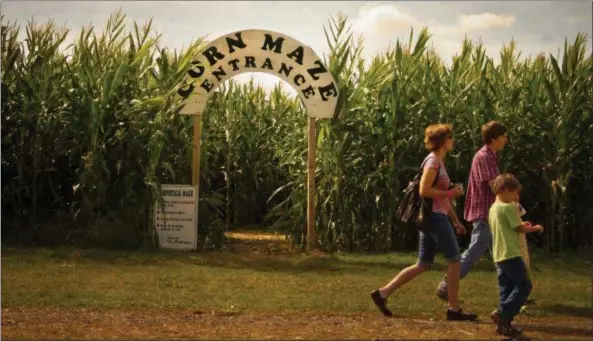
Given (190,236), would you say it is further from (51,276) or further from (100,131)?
(51,276)

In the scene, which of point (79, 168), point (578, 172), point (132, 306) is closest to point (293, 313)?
point (132, 306)

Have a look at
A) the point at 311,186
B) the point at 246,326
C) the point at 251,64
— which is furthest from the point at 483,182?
the point at 251,64

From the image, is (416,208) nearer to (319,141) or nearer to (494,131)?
(494,131)

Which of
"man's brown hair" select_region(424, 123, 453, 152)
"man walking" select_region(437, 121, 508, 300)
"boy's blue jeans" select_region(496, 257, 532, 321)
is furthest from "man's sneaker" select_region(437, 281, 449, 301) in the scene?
"man's brown hair" select_region(424, 123, 453, 152)

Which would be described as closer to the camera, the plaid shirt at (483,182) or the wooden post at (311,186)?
the plaid shirt at (483,182)

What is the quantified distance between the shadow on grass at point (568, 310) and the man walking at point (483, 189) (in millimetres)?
1018

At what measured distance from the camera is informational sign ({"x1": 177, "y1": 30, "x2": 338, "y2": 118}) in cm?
1284

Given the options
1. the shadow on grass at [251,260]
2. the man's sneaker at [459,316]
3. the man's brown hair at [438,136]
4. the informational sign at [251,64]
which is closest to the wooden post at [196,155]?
the informational sign at [251,64]

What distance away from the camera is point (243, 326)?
717 centimetres

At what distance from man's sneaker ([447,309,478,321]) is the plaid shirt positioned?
0.95 meters

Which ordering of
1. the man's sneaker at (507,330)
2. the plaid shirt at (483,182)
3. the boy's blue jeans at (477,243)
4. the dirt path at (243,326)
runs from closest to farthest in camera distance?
the dirt path at (243,326), the man's sneaker at (507,330), the plaid shirt at (483,182), the boy's blue jeans at (477,243)

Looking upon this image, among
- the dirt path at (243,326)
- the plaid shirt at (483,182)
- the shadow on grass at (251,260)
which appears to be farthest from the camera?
the shadow on grass at (251,260)

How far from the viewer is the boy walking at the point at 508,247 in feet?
23.2

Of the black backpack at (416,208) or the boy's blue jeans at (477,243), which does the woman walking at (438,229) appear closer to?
the black backpack at (416,208)
